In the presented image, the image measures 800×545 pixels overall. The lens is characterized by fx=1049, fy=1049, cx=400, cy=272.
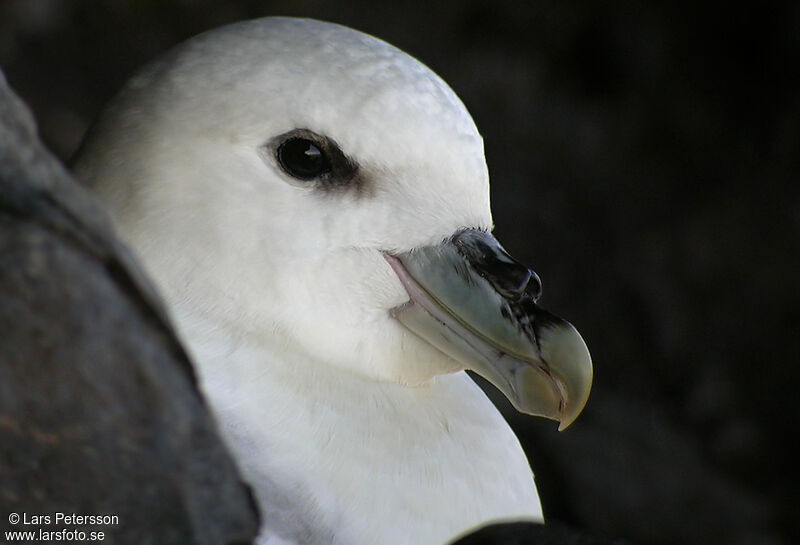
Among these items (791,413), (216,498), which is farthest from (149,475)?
(791,413)

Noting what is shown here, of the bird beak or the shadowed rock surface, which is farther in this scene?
the bird beak

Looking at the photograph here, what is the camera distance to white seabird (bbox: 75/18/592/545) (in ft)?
4.31

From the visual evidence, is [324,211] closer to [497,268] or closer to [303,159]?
[303,159]

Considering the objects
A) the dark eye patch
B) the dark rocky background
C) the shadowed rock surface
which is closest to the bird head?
the dark eye patch

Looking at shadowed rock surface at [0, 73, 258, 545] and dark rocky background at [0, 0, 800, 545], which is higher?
shadowed rock surface at [0, 73, 258, 545]

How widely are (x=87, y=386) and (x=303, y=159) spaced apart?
68cm

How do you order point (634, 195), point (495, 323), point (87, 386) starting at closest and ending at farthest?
1. point (87, 386)
2. point (495, 323)
3. point (634, 195)

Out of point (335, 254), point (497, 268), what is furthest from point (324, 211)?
point (497, 268)

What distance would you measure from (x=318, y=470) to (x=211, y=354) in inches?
7.9

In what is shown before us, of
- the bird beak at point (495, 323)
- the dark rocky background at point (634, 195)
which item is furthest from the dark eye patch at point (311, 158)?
the dark rocky background at point (634, 195)

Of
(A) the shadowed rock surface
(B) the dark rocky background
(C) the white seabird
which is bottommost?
(B) the dark rocky background

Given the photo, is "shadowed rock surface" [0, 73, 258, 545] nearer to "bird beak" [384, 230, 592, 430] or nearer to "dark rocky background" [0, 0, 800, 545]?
"bird beak" [384, 230, 592, 430]

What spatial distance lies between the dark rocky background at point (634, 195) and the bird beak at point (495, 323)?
1.92 m

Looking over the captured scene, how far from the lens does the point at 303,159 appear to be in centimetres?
136
